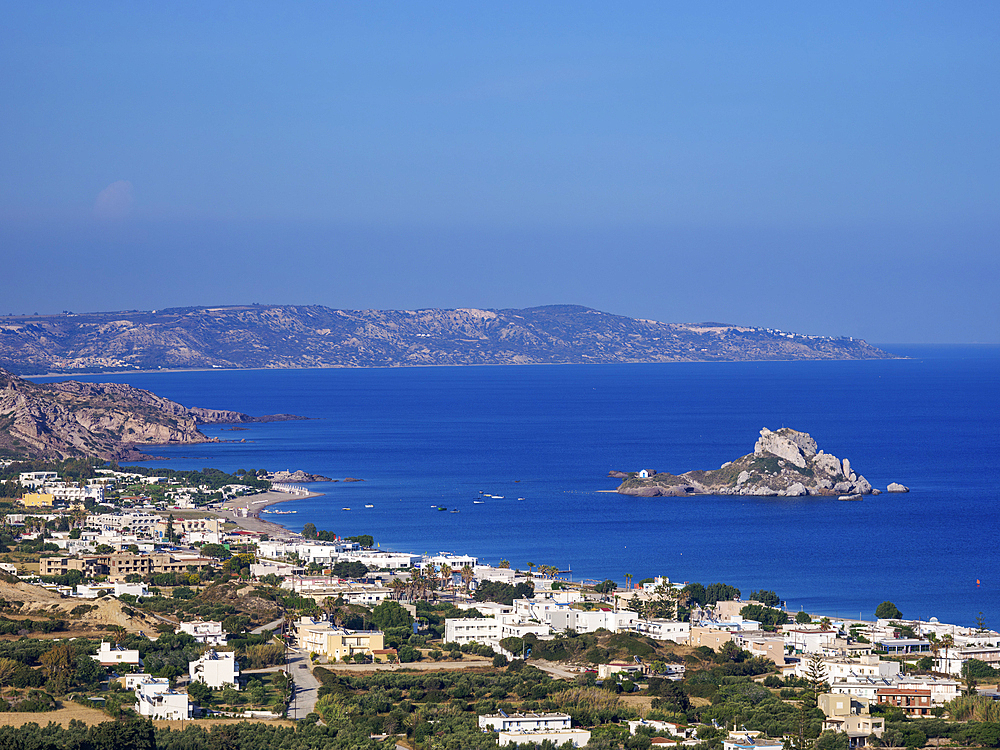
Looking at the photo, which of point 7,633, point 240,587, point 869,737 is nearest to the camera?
point 869,737

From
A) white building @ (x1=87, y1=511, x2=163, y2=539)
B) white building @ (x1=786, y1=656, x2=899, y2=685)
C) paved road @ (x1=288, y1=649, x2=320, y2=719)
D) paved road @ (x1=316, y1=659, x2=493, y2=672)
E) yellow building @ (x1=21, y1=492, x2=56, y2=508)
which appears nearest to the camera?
paved road @ (x1=288, y1=649, x2=320, y2=719)

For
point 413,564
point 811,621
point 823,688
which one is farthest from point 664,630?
point 413,564

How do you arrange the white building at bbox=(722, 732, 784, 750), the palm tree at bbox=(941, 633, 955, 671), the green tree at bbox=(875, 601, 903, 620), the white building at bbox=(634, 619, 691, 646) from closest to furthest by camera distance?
the white building at bbox=(722, 732, 784, 750)
the palm tree at bbox=(941, 633, 955, 671)
the white building at bbox=(634, 619, 691, 646)
the green tree at bbox=(875, 601, 903, 620)

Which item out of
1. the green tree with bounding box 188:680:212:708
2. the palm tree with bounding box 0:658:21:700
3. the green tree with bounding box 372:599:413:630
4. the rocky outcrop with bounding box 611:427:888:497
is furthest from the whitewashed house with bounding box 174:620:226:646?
the rocky outcrop with bounding box 611:427:888:497

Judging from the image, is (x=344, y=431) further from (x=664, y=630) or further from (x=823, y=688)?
(x=823, y=688)

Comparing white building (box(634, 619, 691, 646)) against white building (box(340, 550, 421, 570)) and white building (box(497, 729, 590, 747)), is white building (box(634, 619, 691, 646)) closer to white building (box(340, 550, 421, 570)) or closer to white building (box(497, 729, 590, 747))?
white building (box(497, 729, 590, 747))
